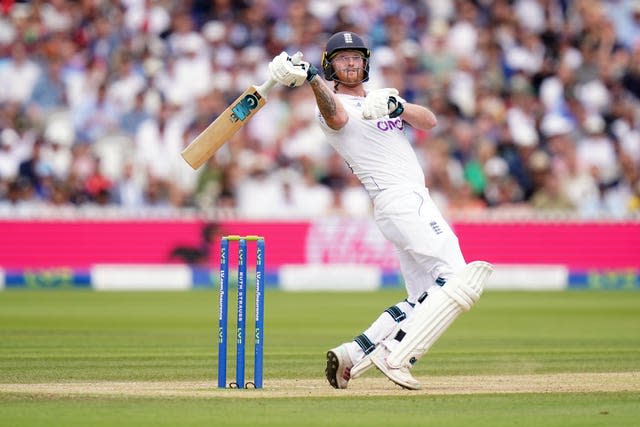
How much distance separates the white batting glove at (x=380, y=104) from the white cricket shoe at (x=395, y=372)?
3.84 ft

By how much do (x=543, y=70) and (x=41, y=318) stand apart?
28.2ft

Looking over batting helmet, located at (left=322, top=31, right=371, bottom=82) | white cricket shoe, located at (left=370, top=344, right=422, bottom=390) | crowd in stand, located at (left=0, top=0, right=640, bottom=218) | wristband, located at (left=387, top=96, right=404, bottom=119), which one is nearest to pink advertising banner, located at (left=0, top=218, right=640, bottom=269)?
crowd in stand, located at (left=0, top=0, right=640, bottom=218)

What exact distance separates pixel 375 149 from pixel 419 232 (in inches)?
20.7

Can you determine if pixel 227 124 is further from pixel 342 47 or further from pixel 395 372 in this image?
pixel 395 372

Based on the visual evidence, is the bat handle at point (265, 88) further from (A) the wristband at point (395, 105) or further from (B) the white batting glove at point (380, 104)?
(A) the wristband at point (395, 105)

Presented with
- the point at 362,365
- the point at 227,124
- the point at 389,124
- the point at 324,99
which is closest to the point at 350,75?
the point at 389,124

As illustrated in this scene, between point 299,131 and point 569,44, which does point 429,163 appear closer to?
point 299,131

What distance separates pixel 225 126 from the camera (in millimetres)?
6785

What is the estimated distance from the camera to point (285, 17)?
59.3 feet

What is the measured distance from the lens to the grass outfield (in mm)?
5656

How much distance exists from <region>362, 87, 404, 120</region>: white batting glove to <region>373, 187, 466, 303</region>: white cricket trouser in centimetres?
48

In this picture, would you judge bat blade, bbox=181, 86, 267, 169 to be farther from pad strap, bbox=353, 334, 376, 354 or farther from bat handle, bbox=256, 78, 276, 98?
pad strap, bbox=353, 334, 376, 354

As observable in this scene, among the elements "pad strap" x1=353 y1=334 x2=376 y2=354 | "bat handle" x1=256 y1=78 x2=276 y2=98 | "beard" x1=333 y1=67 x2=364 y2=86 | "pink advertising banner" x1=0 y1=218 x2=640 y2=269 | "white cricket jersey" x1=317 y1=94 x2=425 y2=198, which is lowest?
"pink advertising banner" x1=0 y1=218 x2=640 y2=269

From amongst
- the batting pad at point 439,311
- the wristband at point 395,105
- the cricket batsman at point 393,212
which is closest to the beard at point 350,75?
the cricket batsman at point 393,212
